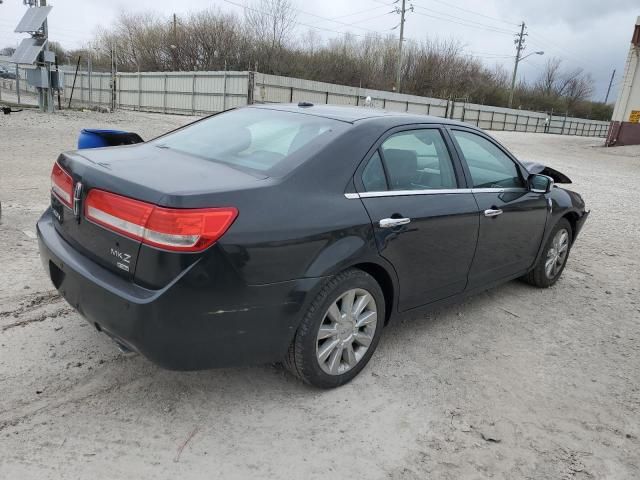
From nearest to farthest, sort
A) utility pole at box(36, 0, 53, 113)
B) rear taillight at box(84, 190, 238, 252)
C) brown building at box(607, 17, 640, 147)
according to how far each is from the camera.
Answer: rear taillight at box(84, 190, 238, 252)
utility pole at box(36, 0, 53, 113)
brown building at box(607, 17, 640, 147)

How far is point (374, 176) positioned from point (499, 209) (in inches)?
52.2

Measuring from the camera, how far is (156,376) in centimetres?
295

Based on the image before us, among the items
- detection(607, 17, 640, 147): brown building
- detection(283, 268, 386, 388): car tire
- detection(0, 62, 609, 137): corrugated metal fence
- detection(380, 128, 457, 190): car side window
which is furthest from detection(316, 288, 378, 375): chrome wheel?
detection(607, 17, 640, 147): brown building

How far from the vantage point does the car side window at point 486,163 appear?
378cm

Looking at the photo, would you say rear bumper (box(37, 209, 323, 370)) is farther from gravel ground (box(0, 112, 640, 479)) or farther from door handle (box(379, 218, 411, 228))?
door handle (box(379, 218, 411, 228))

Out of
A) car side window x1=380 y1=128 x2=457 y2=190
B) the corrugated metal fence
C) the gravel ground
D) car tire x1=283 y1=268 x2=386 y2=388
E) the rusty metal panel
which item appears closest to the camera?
the gravel ground

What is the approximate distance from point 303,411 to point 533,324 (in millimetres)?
2276

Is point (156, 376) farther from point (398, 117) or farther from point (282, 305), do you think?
point (398, 117)

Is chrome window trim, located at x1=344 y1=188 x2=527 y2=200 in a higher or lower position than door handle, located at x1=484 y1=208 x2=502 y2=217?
higher

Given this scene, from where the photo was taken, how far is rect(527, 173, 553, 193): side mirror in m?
4.21

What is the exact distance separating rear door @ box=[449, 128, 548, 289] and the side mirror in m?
0.05

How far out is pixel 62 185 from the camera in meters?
2.91

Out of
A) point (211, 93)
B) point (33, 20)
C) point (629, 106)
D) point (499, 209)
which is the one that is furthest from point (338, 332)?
point (629, 106)

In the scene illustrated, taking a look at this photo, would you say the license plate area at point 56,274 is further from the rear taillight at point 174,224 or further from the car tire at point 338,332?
the car tire at point 338,332
